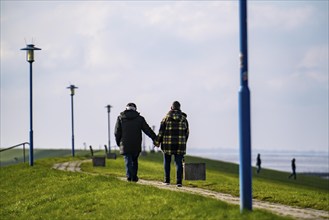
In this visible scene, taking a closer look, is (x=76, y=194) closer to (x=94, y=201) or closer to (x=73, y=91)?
(x=94, y=201)

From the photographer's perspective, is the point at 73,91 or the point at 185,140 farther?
the point at 73,91

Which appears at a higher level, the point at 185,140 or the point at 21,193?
the point at 185,140

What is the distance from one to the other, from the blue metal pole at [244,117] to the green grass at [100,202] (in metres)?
0.62

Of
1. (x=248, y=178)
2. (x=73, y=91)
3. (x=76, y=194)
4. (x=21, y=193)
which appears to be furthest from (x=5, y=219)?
(x=73, y=91)

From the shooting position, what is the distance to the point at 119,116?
2228 cm

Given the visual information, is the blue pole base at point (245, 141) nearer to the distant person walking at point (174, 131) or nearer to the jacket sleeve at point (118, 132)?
the distant person walking at point (174, 131)

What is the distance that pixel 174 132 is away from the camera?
22.2 meters

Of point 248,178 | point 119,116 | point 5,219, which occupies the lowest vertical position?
point 5,219

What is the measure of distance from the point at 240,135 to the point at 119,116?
836cm

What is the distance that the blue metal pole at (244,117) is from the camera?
47.1 feet

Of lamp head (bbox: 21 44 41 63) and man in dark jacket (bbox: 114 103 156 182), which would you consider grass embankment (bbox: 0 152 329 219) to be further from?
lamp head (bbox: 21 44 41 63)

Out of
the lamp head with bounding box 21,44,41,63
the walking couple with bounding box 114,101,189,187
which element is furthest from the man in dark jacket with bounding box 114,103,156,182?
the lamp head with bounding box 21,44,41,63

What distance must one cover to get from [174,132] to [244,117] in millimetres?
7891

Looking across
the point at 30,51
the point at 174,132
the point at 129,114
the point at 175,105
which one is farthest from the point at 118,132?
the point at 30,51
